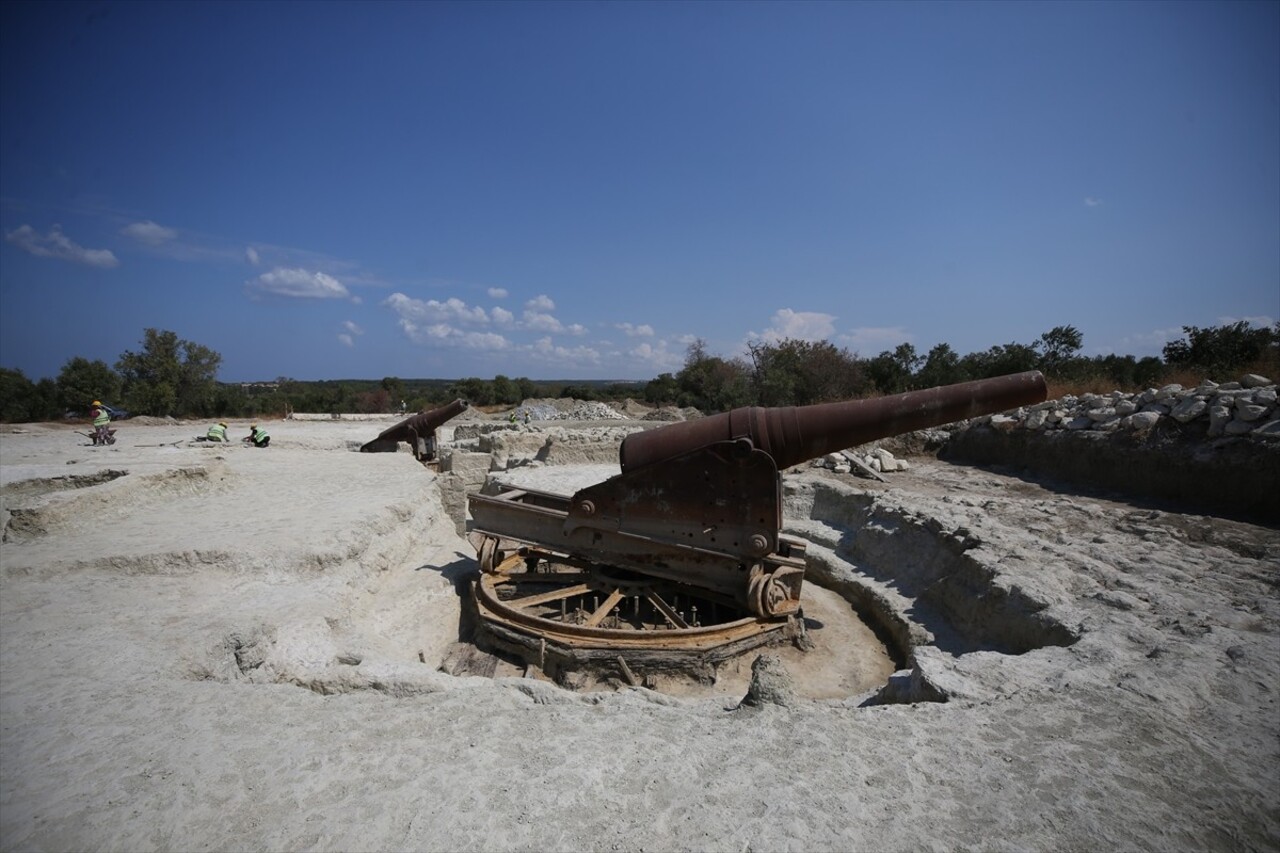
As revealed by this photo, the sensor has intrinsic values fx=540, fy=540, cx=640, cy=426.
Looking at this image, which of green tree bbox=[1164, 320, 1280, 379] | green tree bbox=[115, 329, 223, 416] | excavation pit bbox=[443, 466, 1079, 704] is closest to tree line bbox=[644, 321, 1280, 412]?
green tree bbox=[1164, 320, 1280, 379]

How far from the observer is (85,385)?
24.5 m

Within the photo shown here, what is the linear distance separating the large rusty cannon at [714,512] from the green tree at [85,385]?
3004 cm

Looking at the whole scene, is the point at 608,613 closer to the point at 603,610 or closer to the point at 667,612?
the point at 603,610

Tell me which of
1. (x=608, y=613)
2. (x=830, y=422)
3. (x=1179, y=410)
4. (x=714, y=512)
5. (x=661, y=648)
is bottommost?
(x=608, y=613)

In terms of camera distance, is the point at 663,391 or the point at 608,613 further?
the point at 663,391

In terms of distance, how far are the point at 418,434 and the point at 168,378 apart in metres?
27.2

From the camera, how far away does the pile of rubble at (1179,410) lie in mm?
6098

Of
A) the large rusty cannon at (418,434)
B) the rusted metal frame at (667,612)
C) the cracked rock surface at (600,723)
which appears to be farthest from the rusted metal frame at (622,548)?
the large rusty cannon at (418,434)

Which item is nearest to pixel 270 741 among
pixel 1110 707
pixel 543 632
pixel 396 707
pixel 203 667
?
pixel 396 707

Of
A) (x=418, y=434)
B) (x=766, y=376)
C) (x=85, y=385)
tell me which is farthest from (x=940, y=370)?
(x=85, y=385)

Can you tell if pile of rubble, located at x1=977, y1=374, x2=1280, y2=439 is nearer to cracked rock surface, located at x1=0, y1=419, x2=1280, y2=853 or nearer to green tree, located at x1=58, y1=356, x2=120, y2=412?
cracked rock surface, located at x1=0, y1=419, x2=1280, y2=853

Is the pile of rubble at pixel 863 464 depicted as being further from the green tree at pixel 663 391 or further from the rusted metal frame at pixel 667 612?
the green tree at pixel 663 391

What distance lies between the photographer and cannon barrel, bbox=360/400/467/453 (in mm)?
12117

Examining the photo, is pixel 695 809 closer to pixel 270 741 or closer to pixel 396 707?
pixel 396 707
